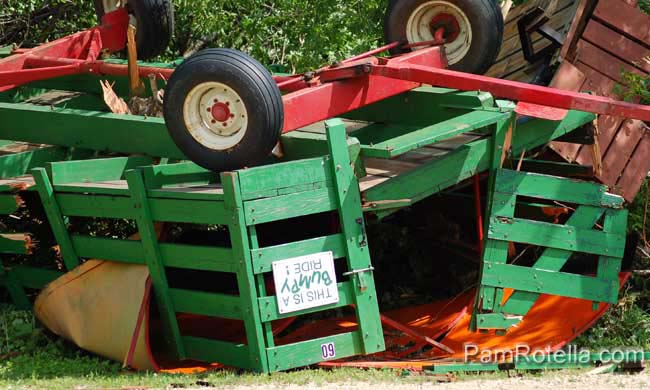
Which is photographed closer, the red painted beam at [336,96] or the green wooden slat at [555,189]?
the red painted beam at [336,96]

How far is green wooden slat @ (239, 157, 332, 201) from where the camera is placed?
6.81 m

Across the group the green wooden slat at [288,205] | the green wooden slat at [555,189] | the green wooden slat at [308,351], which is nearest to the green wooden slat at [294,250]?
the green wooden slat at [288,205]

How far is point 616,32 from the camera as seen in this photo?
28.0 feet

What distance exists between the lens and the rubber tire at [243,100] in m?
6.94

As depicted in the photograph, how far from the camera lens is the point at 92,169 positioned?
790 cm

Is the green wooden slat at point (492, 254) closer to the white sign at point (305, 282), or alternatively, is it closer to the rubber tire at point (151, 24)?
the white sign at point (305, 282)

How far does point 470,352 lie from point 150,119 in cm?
266

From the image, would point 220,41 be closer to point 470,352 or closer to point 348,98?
point 348,98

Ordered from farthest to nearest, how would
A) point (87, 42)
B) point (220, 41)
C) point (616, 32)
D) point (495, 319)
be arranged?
point (220, 41)
point (87, 42)
point (616, 32)
point (495, 319)

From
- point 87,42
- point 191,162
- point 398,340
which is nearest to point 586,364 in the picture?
point 398,340

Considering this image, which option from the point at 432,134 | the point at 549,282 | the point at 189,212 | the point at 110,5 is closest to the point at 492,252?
the point at 549,282

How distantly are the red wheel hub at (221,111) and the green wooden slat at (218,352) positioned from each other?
4.54ft

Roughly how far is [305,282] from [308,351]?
424 millimetres

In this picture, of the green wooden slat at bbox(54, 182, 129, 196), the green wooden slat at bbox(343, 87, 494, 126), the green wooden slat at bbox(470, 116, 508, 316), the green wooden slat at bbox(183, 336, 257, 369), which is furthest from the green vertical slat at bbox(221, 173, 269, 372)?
the green wooden slat at bbox(343, 87, 494, 126)
